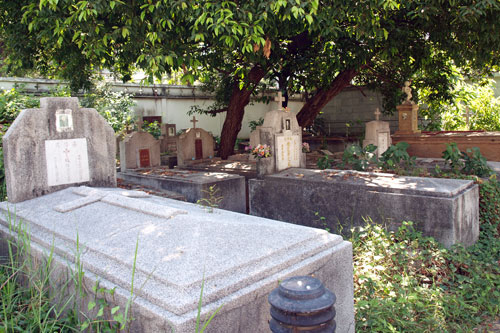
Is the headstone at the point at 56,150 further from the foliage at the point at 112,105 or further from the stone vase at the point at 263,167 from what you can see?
the foliage at the point at 112,105

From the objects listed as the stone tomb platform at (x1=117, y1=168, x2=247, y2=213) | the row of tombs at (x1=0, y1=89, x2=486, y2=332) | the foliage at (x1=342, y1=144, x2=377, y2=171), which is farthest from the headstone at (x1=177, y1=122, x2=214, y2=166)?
the foliage at (x1=342, y1=144, x2=377, y2=171)

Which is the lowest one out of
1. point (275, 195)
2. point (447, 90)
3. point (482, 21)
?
point (275, 195)

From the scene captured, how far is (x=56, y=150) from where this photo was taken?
16.4ft

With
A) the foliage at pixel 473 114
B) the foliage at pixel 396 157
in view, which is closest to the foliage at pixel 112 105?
the foliage at pixel 396 157

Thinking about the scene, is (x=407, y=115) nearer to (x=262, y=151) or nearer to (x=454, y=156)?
(x=454, y=156)

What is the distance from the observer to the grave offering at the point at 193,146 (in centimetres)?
1059

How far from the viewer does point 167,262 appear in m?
2.61

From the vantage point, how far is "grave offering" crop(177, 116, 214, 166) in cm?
1059

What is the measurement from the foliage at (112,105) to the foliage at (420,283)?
386 inches

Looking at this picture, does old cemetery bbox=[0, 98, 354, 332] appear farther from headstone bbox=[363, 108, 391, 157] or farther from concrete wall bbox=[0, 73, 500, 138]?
concrete wall bbox=[0, 73, 500, 138]

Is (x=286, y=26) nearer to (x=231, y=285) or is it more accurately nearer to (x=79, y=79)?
(x=79, y=79)

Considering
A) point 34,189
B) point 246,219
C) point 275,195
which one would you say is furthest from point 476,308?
point 34,189

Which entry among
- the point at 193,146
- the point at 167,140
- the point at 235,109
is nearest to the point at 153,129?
the point at 167,140

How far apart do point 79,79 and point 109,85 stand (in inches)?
225
